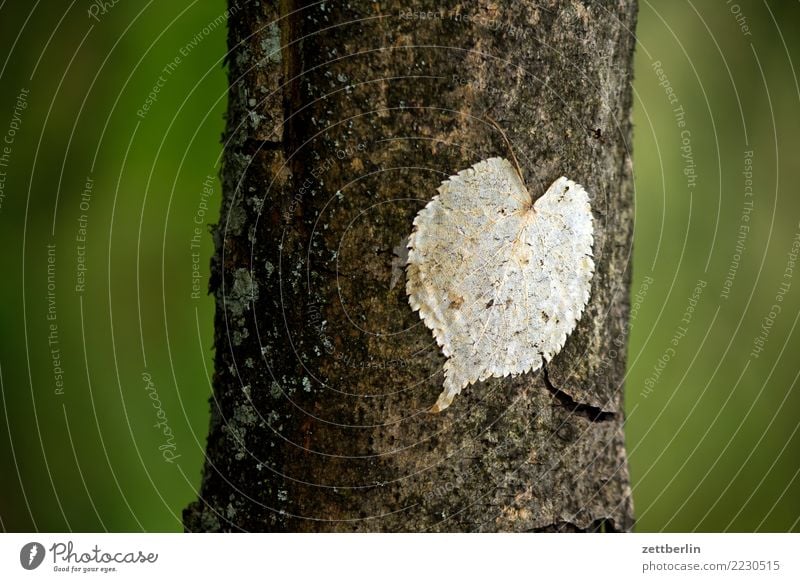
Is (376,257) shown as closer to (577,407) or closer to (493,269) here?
(493,269)

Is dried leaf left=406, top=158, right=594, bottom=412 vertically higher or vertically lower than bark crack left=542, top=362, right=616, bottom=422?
higher

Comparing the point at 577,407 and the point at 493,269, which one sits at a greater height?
the point at 493,269

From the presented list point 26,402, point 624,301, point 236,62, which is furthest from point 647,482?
point 26,402

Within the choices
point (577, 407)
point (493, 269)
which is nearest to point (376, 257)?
point (493, 269)

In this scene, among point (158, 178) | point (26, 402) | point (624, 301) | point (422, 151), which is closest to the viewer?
point (422, 151)

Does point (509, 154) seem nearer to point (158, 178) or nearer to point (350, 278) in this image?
point (350, 278)
